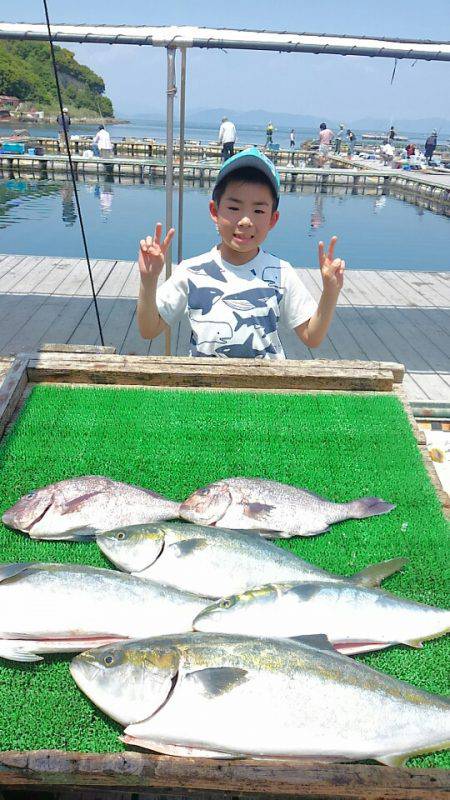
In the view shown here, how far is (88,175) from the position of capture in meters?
29.6

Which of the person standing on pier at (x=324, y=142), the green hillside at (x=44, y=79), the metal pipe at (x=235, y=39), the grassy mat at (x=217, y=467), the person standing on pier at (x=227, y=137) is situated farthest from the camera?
the green hillside at (x=44, y=79)

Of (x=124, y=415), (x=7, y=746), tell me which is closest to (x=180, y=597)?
(x=7, y=746)

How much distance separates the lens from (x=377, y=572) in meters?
2.20

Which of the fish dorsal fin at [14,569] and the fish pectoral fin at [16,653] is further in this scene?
the fish dorsal fin at [14,569]

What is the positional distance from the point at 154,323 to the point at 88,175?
2963cm

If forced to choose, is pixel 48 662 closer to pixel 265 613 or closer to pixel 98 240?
pixel 265 613

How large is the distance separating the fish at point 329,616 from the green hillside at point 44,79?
9049 cm

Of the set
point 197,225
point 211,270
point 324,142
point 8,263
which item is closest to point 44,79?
point 324,142

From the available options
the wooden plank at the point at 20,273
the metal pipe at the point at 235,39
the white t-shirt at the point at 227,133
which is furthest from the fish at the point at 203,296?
the white t-shirt at the point at 227,133

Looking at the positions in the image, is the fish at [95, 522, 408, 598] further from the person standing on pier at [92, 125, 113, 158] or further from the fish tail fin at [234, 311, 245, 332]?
the person standing on pier at [92, 125, 113, 158]

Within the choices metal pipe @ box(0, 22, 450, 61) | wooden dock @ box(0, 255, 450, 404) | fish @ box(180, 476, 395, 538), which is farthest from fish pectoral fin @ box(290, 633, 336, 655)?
metal pipe @ box(0, 22, 450, 61)

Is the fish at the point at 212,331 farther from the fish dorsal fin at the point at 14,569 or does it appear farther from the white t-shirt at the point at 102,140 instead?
the white t-shirt at the point at 102,140

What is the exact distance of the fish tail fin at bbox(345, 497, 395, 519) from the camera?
2.55 m

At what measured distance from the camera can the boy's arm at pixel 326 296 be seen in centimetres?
313
